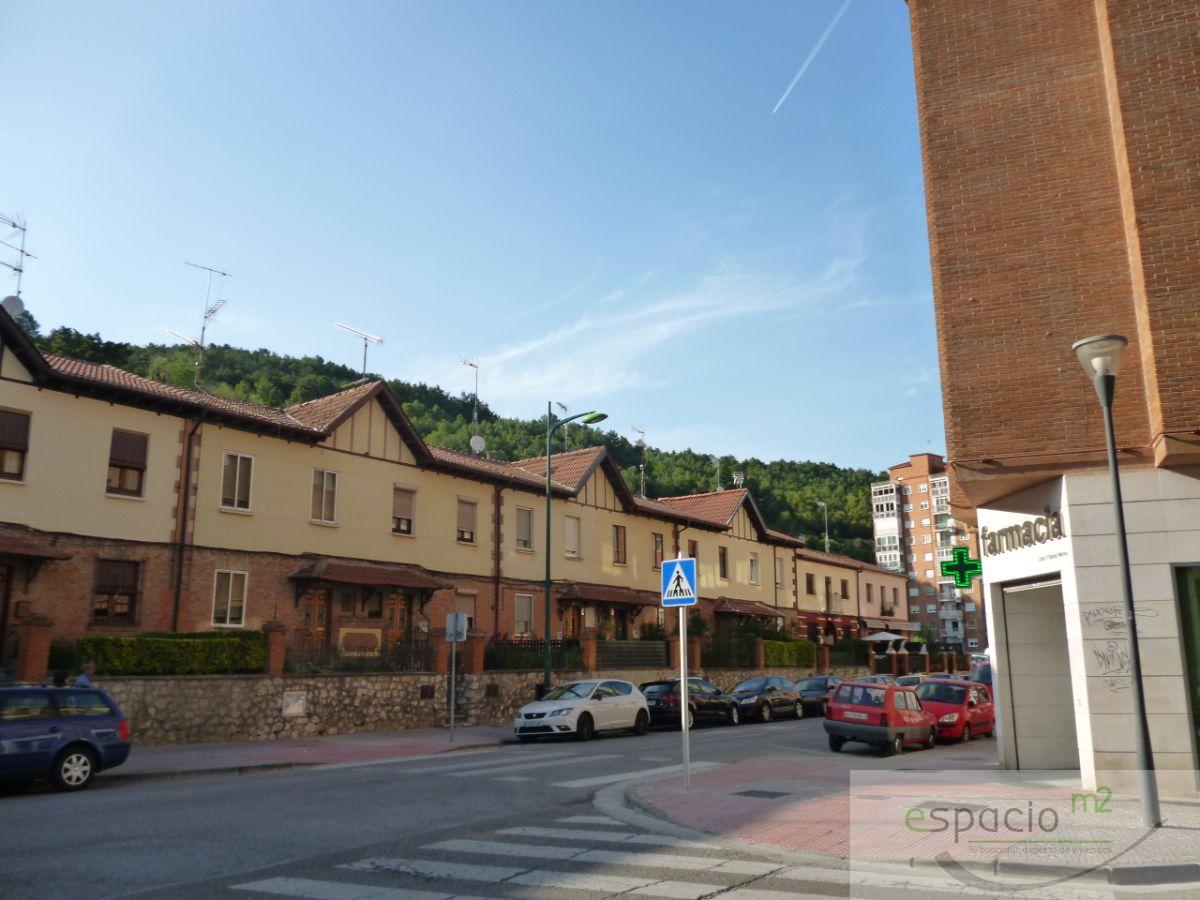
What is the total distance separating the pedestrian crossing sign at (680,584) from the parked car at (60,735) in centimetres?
869

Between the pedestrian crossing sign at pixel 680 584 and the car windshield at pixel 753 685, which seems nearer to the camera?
the pedestrian crossing sign at pixel 680 584

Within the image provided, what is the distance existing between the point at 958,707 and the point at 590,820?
1477 centimetres

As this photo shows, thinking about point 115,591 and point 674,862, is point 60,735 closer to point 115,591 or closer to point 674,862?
point 115,591

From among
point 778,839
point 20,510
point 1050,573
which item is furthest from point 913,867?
point 20,510

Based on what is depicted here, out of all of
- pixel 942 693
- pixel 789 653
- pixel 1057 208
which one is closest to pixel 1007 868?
pixel 1057 208

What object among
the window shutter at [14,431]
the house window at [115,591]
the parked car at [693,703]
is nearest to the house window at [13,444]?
the window shutter at [14,431]

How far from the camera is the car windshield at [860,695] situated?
19422 mm

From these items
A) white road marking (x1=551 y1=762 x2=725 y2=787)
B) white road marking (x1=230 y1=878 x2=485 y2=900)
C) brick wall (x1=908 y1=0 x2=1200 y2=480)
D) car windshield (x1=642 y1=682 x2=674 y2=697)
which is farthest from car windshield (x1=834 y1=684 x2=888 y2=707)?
white road marking (x1=230 y1=878 x2=485 y2=900)

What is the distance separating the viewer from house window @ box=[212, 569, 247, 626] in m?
24.6

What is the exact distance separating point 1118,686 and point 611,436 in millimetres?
76262

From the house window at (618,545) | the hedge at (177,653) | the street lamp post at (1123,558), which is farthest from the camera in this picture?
the house window at (618,545)

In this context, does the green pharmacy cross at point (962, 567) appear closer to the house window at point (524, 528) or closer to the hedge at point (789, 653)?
the house window at point (524, 528)

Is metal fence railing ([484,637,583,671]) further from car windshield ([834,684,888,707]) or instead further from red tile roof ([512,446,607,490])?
car windshield ([834,684,888,707])

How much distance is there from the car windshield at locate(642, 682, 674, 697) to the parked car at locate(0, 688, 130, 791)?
16.0 m
